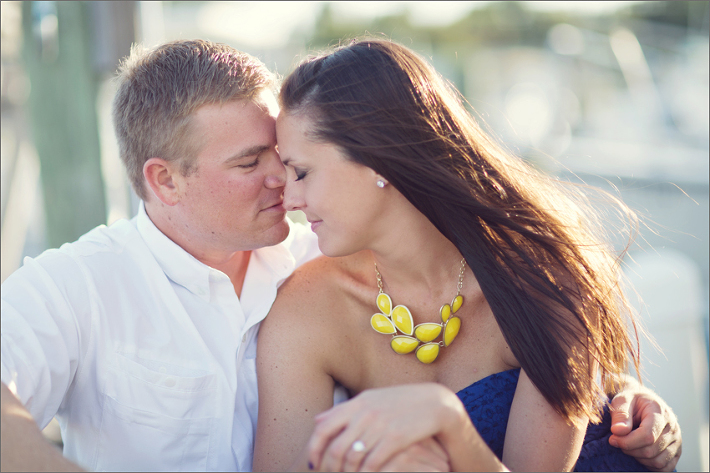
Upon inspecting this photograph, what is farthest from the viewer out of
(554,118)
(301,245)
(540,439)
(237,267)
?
(554,118)

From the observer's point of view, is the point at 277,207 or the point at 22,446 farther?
the point at 277,207

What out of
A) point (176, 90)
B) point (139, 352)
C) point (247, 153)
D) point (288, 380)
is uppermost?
point (176, 90)

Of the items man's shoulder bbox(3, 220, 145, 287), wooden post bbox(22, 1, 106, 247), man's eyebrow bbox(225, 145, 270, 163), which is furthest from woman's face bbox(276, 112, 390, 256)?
wooden post bbox(22, 1, 106, 247)

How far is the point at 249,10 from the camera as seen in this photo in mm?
4672

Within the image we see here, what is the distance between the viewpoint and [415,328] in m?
2.00

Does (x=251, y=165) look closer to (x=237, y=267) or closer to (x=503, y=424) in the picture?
(x=237, y=267)

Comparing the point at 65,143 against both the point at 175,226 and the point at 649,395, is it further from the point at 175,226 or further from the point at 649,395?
the point at 649,395

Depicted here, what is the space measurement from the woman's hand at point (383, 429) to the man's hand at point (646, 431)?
81 cm

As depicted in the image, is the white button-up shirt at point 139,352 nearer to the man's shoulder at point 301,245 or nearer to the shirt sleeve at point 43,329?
the shirt sleeve at point 43,329

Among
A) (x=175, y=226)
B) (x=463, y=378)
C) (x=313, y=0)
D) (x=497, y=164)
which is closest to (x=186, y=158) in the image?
(x=175, y=226)

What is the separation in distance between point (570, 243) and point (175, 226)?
1.31 metres

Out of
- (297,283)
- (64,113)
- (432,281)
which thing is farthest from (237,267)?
(64,113)

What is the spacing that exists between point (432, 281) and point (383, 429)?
2.59ft

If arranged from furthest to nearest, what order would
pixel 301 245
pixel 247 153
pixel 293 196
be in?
pixel 301 245
pixel 247 153
pixel 293 196
